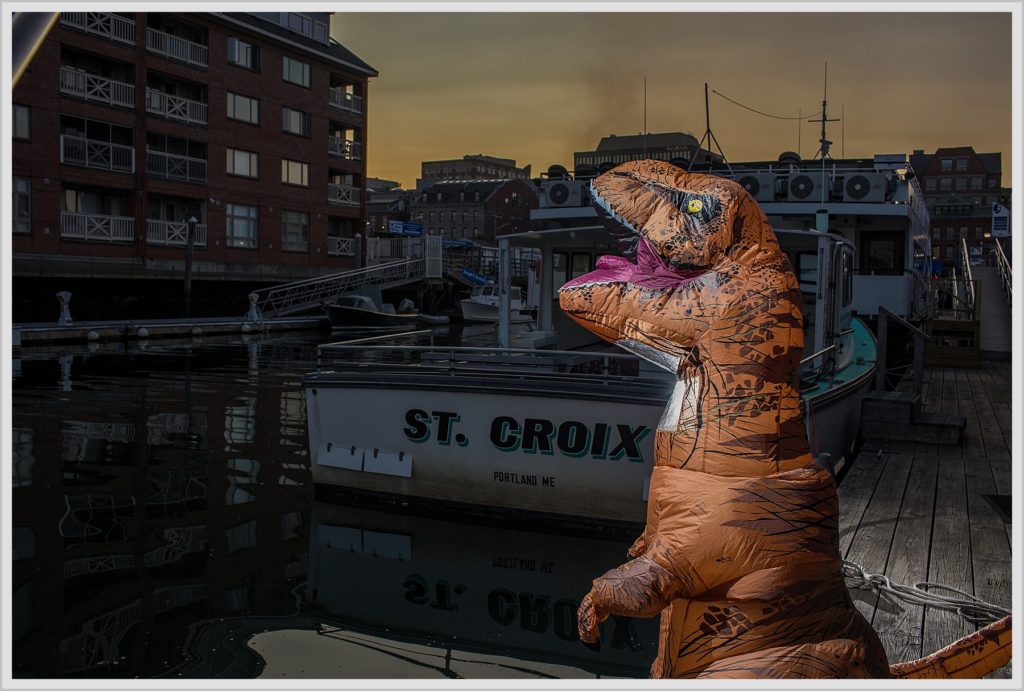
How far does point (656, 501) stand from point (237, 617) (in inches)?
182

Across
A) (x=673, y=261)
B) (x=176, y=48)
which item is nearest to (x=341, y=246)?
(x=176, y=48)

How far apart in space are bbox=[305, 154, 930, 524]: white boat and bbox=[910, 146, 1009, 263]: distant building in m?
63.5

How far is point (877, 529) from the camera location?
5859 millimetres

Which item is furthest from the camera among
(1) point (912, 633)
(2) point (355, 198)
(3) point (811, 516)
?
(2) point (355, 198)

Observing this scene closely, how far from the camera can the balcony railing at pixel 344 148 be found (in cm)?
3928

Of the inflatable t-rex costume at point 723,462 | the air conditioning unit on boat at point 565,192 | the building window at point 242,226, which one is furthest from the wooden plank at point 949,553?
the building window at point 242,226

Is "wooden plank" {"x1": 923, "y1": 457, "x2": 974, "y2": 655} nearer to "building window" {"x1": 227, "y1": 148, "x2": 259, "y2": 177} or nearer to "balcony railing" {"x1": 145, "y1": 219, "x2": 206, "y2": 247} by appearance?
"balcony railing" {"x1": 145, "y1": 219, "x2": 206, "y2": 247}

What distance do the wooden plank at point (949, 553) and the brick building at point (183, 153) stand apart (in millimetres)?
26825

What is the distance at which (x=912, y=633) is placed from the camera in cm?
418

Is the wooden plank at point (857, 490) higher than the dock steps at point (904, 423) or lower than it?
lower

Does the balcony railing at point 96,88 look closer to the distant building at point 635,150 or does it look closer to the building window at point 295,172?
the building window at point 295,172

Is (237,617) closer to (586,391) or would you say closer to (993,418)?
(586,391)

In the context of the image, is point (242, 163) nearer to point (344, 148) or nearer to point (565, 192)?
point (344, 148)

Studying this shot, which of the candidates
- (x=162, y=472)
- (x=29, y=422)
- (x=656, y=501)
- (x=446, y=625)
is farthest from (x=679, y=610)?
(x=29, y=422)
